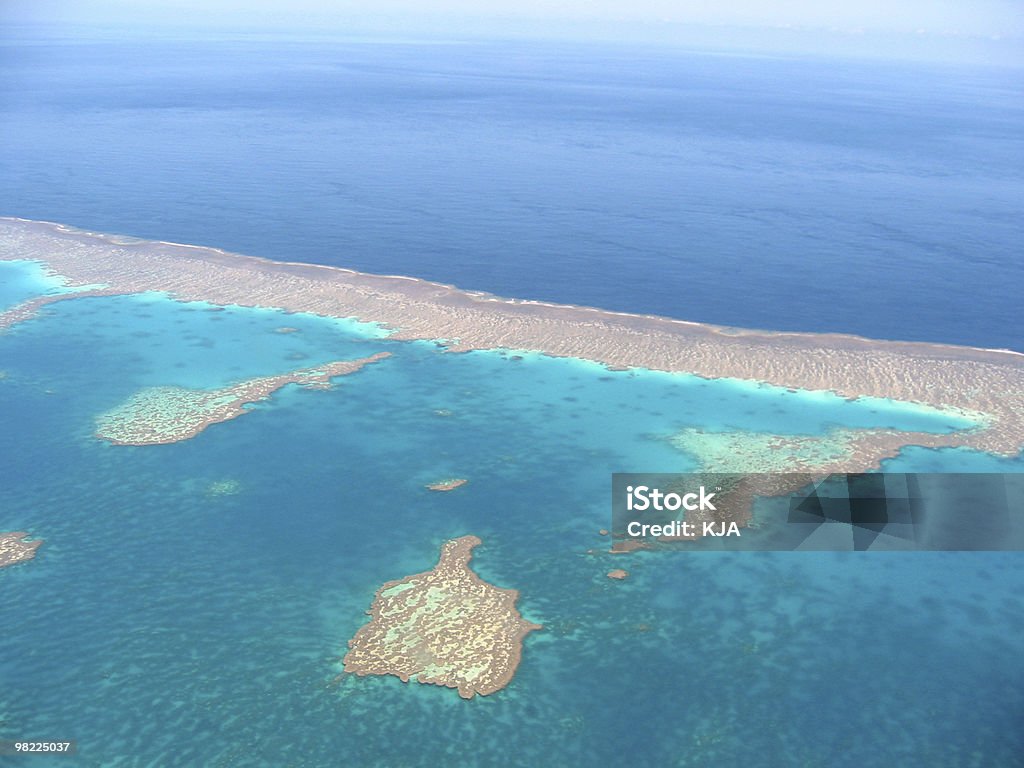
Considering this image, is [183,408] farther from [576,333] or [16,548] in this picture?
[576,333]

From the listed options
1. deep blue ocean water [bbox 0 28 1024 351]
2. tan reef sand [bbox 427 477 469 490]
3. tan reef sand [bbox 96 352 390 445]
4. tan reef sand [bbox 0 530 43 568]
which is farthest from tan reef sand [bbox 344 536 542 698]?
deep blue ocean water [bbox 0 28 1024 351]

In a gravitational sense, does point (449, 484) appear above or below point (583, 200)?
below

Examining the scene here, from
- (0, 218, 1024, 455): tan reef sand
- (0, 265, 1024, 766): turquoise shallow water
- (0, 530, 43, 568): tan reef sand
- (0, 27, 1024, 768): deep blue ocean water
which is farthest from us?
(0, 218, 1024, 455): tan reef sand

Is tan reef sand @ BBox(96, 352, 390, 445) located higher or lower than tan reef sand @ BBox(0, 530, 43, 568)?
higher

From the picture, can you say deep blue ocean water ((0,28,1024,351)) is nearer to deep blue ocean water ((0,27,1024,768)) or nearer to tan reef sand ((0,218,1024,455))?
deep blue ocean water ((0,27,1024,768))

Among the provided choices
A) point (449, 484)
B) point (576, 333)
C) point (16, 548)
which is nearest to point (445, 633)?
point (449, 484)

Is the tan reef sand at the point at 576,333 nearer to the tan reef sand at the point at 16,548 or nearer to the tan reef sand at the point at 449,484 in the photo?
the tan reef sand at the point at 449,484

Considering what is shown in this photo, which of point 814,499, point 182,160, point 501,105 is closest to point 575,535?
point 814,499
